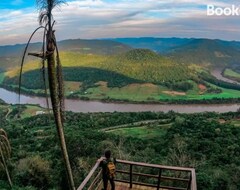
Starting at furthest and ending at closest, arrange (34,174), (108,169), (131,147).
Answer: (131,147), (34,174), (108,169)

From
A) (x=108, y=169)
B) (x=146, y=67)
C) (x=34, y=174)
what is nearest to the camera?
(x=108, y=169)

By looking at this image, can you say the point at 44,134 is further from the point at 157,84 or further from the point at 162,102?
the point at 157,84

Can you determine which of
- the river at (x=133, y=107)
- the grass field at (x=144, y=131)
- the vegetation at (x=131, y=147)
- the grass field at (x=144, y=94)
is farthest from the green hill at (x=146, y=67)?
the grass field at (x=144, y=131)

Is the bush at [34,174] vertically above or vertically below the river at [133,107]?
above

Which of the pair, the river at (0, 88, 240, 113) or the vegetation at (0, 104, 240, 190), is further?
the river at (0, 88, 240, 113)

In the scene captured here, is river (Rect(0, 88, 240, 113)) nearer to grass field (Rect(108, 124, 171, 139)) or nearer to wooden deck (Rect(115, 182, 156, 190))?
grass field (Rect(108, 124, 171, 139))

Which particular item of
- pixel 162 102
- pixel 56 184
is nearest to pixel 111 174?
pixel 56 184

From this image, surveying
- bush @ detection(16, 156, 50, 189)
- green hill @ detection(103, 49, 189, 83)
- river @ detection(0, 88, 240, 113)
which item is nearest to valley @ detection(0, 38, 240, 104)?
green hill @ detection(103, 49, 189, 83)

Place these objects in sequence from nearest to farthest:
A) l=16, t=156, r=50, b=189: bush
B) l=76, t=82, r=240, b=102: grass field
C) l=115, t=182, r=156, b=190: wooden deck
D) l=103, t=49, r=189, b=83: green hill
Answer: l=115, t=182, r=156, b=190: wooden deck < l=16, t=156, r=50, b=189: bush < l=76, t=82, r=240, b=102: grass field < l=103, t=49, r=189, b=83: green hill

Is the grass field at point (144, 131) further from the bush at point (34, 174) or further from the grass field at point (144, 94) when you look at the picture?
the grass field at point (144, 94)

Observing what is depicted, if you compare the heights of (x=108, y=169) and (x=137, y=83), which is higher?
(x=108, y=169)

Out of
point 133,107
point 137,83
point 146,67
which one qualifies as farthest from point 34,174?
point 146,67

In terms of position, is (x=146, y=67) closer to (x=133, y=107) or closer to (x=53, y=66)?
(x=133, y=107)
